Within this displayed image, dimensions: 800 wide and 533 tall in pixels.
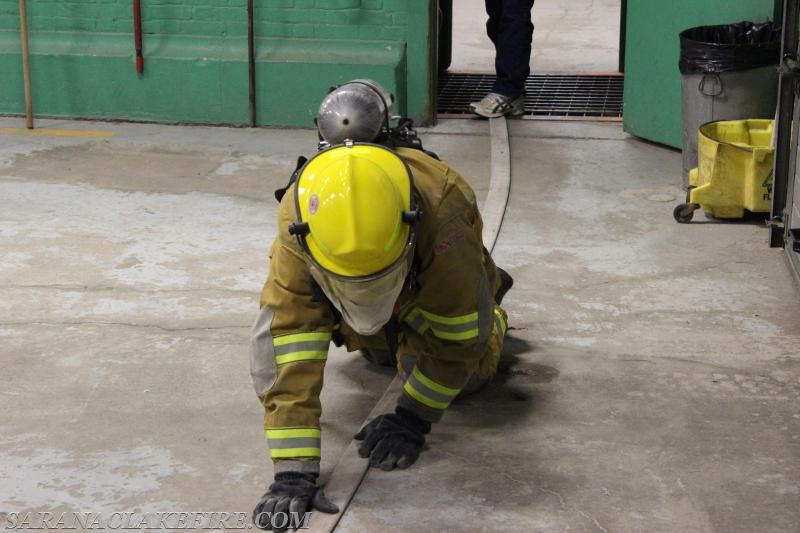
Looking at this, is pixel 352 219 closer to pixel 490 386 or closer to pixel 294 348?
pixel 294 348

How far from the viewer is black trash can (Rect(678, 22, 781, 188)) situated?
606 centimetres

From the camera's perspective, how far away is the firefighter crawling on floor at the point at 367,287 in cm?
289

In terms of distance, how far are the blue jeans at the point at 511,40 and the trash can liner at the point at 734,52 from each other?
4.44 feet

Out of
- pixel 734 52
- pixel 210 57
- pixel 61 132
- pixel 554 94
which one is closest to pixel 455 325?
pixel 734 52

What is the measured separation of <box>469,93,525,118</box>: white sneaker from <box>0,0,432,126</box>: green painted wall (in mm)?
371

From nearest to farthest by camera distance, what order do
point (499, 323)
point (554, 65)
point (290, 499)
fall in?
1. point (290, 499)
2. point (499, 323)
3. point (554, 65)

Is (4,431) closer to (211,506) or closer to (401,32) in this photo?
(211,506)

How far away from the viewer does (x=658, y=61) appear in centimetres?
701

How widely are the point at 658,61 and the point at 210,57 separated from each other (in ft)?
9.15

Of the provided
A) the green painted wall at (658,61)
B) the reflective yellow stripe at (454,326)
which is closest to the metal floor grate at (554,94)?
the green painted wall at (658,61)

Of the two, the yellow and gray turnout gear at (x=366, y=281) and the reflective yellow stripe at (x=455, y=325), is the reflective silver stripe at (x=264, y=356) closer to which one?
the yellow and gray turnout gear at (x=366, y=281)

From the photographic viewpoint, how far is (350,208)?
2.84 metres

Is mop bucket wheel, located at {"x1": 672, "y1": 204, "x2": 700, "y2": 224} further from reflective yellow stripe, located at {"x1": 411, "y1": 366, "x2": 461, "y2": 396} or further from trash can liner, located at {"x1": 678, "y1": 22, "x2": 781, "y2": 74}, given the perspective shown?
reflective yellow stripe, located at {"x1": 411, "y1": 366, "x2": 461, "y2": 396}

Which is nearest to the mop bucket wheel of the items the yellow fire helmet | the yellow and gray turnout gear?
the yellow and gray turnout gear
